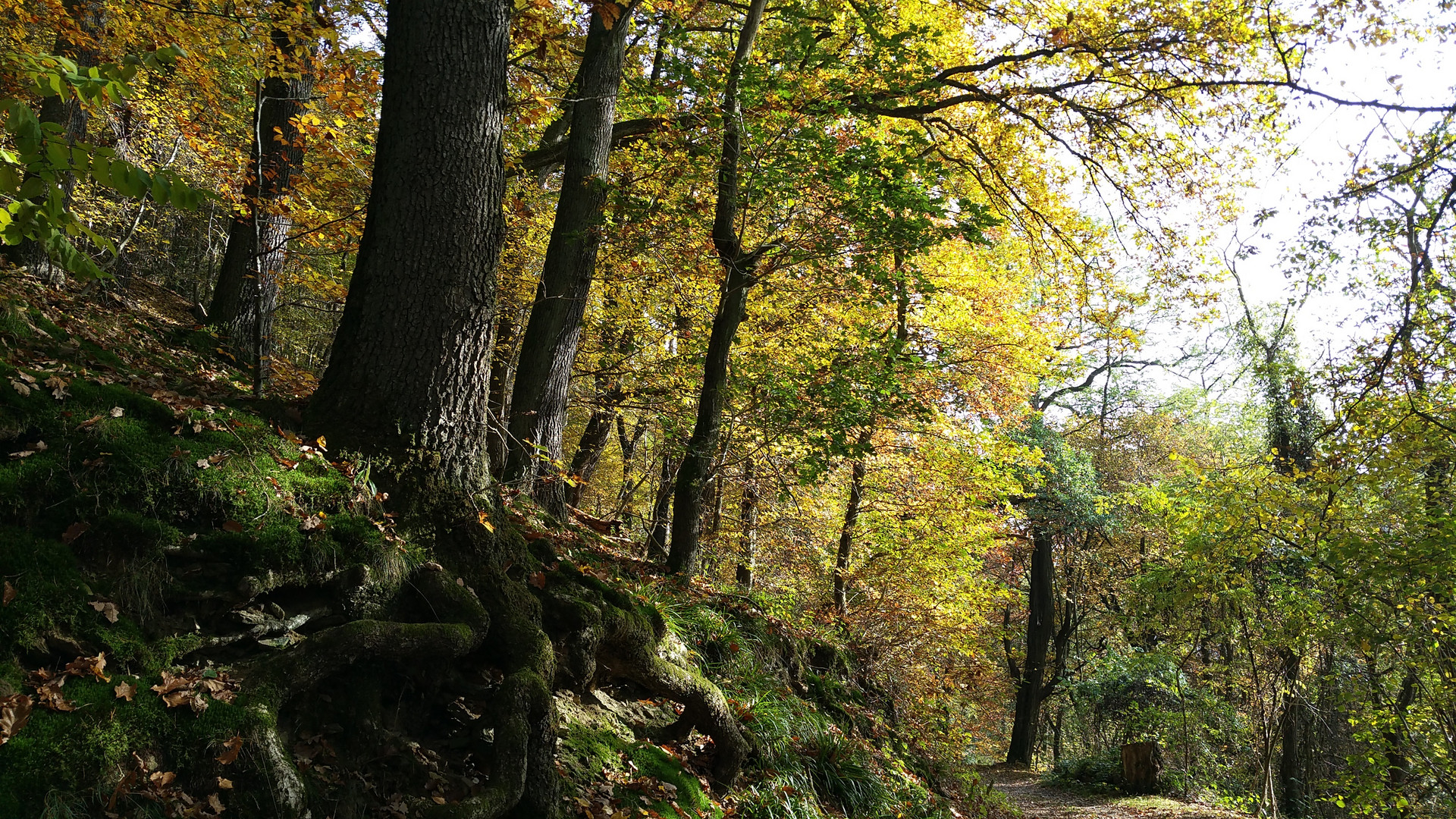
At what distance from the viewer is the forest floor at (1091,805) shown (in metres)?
12.8

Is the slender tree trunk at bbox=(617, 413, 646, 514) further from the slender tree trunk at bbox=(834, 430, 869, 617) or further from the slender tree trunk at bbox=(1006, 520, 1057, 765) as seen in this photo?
the slender tree trunk at bbox=(1006, 520, 1057, 765)

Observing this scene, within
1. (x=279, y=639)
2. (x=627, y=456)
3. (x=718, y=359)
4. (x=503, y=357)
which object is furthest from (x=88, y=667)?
(x=627, y=456)

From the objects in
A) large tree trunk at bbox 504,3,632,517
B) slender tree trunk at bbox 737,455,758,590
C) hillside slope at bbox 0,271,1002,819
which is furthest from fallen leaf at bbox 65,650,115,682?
slender tree trunk at bbox 737,455,758,590

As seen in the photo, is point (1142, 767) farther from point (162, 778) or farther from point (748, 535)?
point (162, 778)

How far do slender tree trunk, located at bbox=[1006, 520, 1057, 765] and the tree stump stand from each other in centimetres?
465

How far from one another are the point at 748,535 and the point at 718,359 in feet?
14.7

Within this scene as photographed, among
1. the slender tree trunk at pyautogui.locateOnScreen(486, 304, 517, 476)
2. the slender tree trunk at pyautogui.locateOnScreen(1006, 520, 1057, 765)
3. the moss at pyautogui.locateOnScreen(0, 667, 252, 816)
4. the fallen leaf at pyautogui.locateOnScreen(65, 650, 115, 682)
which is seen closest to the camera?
the moss at pyautogui.locateOnScreen(0, 667, 252, 816)

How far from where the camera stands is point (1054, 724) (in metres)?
28.6

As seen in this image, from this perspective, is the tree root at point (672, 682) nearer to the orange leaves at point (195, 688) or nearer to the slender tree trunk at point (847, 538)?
the orange leaves at point (195, 688)

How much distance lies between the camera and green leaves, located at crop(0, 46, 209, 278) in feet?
5.35

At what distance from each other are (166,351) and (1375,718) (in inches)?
513

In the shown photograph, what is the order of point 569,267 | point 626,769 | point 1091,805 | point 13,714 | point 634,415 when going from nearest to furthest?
point 13,714
point 626,769
point 569,267
point 634,415
point 1091,805

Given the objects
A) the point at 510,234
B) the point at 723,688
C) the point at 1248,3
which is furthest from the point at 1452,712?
the point at 510,234

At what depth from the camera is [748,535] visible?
1160 centimetres
